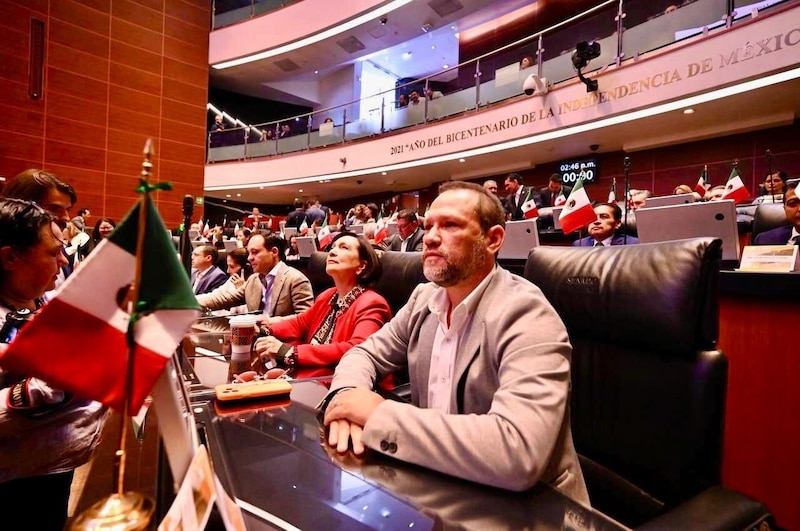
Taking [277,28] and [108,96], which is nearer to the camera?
[108,96]

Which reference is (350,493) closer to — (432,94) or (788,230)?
(788,230)

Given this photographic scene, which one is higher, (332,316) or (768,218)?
(768,218)

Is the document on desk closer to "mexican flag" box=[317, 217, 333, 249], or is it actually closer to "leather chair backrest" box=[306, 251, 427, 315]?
"leather chair backrest" box=[306, 251, 427, 315]

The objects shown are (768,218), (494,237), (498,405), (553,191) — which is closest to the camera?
(498,405)

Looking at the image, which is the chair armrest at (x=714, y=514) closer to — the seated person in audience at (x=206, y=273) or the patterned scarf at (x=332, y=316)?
the patterned scarf at (x=332, y=316)

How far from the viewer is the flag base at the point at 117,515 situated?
0.37m

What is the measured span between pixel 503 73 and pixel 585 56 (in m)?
2.18

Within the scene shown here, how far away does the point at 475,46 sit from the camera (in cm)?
1272

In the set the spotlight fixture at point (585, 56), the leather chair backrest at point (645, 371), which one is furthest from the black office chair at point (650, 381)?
the spotlight fixture at point (585, 56)

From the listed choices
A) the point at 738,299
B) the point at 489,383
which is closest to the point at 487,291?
the point at 489,383

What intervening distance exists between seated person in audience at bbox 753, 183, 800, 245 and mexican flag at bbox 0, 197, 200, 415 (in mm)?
3546

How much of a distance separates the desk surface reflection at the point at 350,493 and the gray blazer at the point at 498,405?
4 cm

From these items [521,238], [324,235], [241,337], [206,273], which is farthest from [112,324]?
[324,235]

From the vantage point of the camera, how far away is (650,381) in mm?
1085
